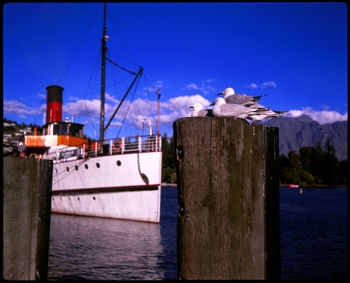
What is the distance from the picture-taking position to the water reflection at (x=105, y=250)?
348 inches

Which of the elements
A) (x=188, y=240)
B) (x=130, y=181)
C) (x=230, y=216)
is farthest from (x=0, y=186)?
(x=130, y=181)

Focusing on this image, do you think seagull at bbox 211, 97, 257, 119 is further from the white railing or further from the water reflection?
the white railing

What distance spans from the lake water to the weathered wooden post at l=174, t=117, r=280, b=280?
24.1ft

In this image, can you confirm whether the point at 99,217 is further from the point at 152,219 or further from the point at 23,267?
the point at 23,267

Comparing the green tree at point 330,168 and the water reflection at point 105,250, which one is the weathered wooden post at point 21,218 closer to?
the water reflection at point 105,250

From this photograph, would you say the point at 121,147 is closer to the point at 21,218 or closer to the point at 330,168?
the point at 21,218

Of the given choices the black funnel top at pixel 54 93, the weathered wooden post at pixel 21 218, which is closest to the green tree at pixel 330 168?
the black funnel top at pixel 54 93

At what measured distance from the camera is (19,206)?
11.1 ft

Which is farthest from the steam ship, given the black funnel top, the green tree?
the green tree

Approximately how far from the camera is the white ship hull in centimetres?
1734

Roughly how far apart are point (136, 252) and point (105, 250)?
114 centimetres

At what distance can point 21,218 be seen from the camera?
3385 mm

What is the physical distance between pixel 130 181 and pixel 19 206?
14.2 metres

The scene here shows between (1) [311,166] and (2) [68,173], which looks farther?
(1) [311,166]
